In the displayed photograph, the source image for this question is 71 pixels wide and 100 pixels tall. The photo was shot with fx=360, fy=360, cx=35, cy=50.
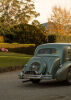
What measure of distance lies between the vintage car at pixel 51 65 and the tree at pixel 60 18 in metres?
64.3

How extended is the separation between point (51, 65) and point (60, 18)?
65.9 m

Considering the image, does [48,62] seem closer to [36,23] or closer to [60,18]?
[36,23]

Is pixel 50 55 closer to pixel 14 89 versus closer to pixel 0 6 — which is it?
pixel 14 89

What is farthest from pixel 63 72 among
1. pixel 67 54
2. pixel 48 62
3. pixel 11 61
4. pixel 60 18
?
pixel 60 18

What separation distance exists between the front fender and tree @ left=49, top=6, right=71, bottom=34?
65.0 m

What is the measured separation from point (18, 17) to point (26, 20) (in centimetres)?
159

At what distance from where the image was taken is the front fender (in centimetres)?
1373

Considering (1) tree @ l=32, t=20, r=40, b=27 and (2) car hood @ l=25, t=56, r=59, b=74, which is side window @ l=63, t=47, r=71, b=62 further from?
(1) tree @ l=32, t=20, r=40, b=27

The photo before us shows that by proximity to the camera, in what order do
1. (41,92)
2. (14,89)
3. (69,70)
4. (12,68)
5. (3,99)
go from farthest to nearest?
(12,68) < (69,70) < (14,89) < (41,92) < (3,99)

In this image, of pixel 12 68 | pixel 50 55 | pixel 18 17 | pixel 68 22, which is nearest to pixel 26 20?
pixel 18 17

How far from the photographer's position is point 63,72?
13.9 meters

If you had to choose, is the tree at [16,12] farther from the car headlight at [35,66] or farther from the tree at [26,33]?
the car headlight at [35,66]

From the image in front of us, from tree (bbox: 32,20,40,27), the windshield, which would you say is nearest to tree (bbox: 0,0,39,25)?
tree (bbox: 32,20,40,27)

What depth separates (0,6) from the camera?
58500 mm
